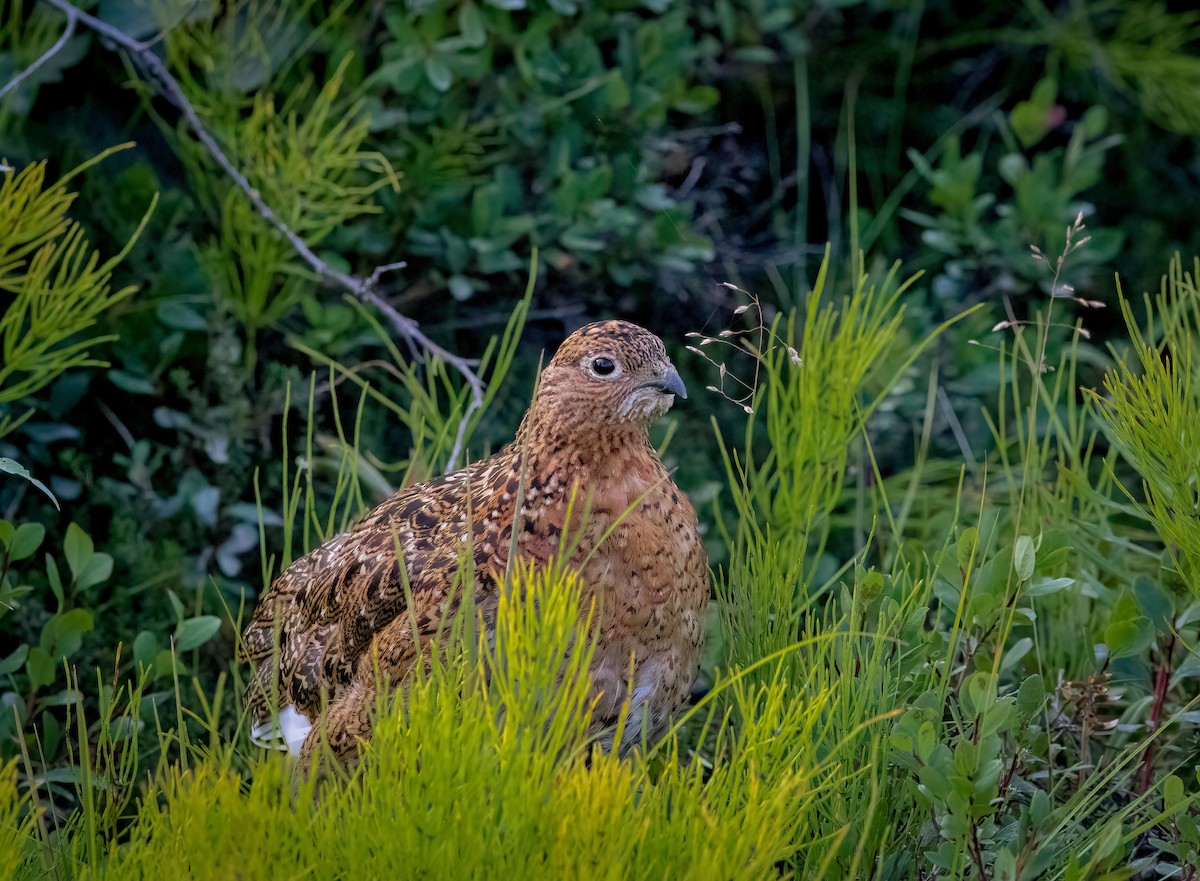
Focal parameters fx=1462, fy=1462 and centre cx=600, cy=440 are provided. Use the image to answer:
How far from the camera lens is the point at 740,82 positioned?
4957 millimetres

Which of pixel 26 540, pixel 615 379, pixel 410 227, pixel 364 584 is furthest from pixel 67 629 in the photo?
pixel 410 227

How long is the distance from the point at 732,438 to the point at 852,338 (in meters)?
1.38

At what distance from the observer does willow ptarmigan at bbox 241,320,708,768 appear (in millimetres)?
2699

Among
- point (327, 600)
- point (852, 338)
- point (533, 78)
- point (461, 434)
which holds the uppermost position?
point (533, 78)

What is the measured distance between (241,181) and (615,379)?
4.14ft

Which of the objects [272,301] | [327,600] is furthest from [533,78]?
[327,600]

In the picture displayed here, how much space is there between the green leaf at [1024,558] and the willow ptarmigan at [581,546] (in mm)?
610

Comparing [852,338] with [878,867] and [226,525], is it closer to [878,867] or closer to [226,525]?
[878,867]

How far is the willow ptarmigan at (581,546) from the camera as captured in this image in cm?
270

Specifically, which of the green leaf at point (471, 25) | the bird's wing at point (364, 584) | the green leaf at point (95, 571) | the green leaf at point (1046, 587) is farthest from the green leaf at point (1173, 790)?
the green leaf at point (471, 25)

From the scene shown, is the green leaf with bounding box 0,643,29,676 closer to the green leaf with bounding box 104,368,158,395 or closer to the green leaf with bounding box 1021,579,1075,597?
the green leaf with bounding box 104,368,158,395

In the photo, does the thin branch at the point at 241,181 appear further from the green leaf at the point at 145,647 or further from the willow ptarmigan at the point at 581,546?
the green leaf at the point at 145,647

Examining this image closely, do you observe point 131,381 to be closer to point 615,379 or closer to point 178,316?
point 178,316

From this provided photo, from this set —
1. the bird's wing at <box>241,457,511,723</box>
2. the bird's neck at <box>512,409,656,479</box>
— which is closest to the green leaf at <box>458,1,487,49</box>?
the bird's wing at <box>241,457,511,723</box>
